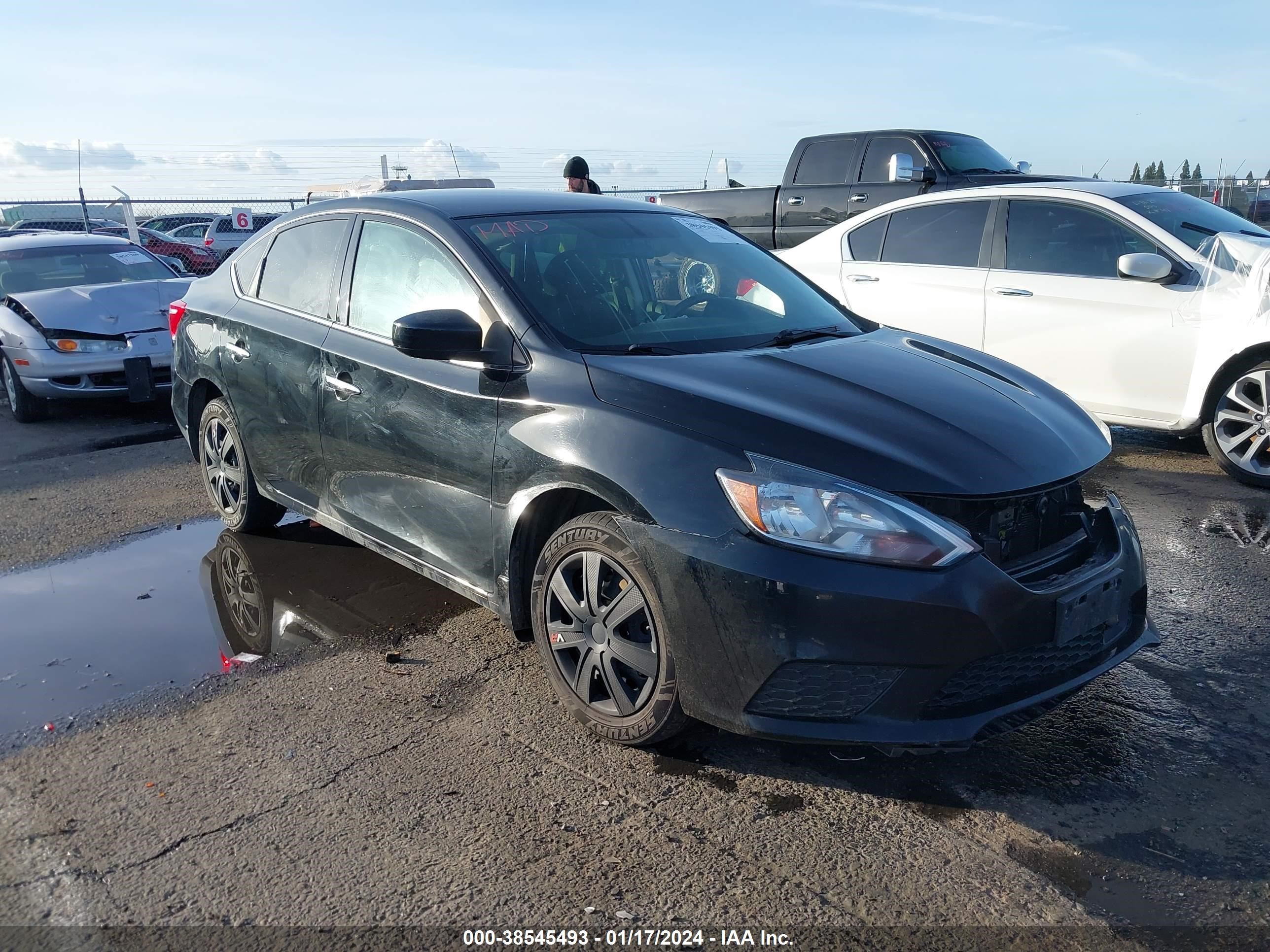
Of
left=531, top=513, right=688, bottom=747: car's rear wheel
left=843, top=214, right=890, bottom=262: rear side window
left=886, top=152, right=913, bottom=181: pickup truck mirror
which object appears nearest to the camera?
left=531, top=513, right=688, bottom=747: car's rear wheel

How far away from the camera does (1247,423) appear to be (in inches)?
233

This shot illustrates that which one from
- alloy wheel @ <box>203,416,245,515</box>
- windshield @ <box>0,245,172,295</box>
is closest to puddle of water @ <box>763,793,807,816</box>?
alloy wheel @ <box>203,416,245,515</box>

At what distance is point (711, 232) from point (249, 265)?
2.34 m

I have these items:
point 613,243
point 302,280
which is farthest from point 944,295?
point 302,280

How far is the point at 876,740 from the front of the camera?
2.71 m

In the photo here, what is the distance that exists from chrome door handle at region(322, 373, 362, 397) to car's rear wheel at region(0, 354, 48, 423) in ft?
19.0

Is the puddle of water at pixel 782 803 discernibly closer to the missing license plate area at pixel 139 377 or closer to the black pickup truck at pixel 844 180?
the missing license plate area at pixel 139 377

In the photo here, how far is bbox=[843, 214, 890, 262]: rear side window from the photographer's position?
7680 mm

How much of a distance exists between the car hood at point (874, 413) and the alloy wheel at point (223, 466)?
267 cm

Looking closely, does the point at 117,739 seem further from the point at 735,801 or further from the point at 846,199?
the point at 846,199

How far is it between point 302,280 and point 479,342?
1607 mm

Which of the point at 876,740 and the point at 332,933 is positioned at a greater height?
the point at 876,740

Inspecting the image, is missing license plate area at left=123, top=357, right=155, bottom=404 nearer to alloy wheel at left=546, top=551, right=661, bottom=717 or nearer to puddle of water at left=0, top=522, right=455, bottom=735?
puddle of water at left=0, top=522, right=455, bottom=735

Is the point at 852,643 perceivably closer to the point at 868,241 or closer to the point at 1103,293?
the point at 1103,293
